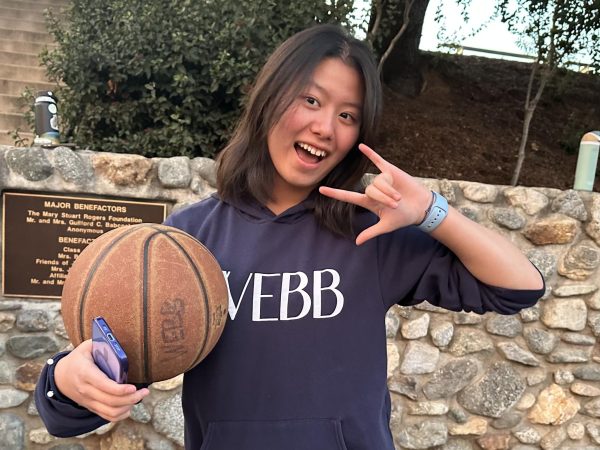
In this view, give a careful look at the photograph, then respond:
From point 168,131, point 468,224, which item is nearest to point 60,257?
point 168,131

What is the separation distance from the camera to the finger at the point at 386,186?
1.27 meters

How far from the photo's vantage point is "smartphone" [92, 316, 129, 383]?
1098 mm

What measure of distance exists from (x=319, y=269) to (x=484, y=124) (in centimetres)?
613

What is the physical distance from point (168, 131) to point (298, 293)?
3.11 meters

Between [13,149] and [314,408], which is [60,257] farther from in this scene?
[314,408]

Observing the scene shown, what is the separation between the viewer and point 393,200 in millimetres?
1279

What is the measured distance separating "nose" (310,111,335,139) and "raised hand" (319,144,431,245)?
18 cm

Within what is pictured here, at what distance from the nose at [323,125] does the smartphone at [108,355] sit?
72 cm

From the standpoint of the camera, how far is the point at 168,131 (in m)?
4.23

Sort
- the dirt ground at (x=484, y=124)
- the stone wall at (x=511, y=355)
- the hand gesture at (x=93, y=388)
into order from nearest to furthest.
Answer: the hand gesture at (x=93, y=388) → the stone wall at (x=511, y=355) → the dirt ground at (x=484, y=124)

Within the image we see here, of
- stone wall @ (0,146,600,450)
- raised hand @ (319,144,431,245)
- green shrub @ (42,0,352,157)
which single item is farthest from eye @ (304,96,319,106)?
green shrub @ (42,0,352,157)

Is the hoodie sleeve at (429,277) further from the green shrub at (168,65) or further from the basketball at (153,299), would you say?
the green shrub at (168,65)

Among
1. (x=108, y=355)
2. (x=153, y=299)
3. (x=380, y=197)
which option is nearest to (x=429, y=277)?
(x=380, y=197)

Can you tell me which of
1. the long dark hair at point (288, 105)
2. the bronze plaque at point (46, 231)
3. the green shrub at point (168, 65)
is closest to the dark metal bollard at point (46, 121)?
the bronze plaque at point (46, 231)
